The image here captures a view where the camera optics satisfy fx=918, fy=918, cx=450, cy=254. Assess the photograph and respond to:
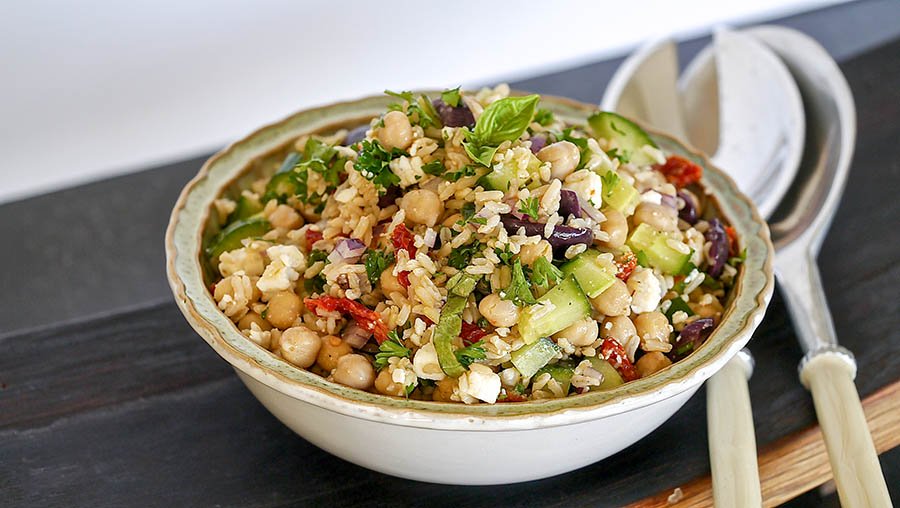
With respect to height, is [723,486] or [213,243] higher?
[213,243]

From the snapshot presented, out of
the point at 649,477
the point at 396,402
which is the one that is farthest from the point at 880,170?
the point at 396,402

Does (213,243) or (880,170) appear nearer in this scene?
(213,243)

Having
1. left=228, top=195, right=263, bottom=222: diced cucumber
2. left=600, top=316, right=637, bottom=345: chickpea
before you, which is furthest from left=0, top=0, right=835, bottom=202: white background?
left=600, top=316, right=637, bottom=345: chickpea

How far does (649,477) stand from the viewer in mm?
2125

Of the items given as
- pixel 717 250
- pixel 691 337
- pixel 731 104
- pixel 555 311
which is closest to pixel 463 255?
pixel 555 311

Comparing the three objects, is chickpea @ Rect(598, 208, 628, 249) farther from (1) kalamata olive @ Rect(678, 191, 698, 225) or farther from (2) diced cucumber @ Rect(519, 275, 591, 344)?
(1) kalamata olive @ Rect(678, 191, 698, 225)

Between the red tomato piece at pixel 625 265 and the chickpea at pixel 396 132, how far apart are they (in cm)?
55

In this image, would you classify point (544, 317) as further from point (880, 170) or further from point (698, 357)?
point (880, 170)

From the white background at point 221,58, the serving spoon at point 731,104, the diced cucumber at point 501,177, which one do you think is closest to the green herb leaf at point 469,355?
the diced cucumber at point 501,177

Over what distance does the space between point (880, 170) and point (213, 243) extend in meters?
2.34

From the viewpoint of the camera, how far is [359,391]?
70.7 inches

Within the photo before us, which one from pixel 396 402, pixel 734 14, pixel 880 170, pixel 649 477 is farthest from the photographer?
pixel 734 14

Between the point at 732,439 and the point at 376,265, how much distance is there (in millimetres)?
884

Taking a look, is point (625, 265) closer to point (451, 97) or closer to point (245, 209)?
point (451, 97)
